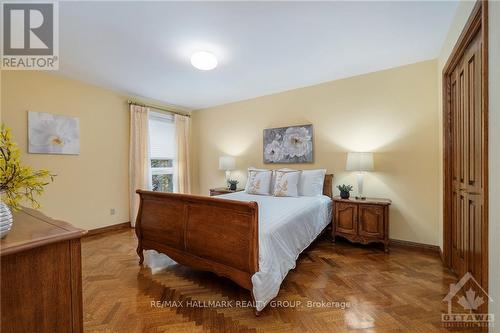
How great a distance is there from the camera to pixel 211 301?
72.1 inches

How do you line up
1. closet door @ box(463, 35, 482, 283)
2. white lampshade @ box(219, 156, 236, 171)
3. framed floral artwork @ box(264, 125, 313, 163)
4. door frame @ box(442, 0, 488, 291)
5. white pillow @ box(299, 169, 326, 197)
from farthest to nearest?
white lampshade @ box(219, 156, 236, 171) → framed floral artwork @ box(264, 125, 313, 163) → white pillow @ box(299, 169, 326, 197) → closet door @ box(463, 35, 482, 283) → door frame @ box(442, 0, 488, 291)

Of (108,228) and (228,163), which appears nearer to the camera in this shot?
(108,228)

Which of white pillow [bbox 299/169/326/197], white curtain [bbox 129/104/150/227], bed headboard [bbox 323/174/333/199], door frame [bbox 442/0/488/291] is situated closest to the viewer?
door frame [bbox 442/0/488/291]

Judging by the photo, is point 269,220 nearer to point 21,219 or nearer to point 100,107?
point 21,219

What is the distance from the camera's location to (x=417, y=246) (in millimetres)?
2896

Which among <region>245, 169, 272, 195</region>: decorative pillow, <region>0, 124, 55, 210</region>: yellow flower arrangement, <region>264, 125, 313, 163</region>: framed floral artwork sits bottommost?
<region>245, 169, 272, 195</region>: decorative pillow

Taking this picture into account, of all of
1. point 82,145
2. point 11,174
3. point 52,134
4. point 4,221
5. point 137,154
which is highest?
point 52,134

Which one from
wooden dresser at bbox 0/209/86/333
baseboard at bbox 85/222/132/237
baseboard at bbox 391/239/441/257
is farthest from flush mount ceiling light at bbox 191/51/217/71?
baseboard at bbox 391/239/441/257

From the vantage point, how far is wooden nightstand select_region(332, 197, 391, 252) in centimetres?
279

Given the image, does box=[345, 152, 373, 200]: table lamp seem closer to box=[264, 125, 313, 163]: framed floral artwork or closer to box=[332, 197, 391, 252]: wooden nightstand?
box=[332, 197, 391, 252]: wooden nightstand

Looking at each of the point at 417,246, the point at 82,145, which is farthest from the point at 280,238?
the point at 82,145

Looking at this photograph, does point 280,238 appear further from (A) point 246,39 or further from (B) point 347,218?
(A) point 246,39

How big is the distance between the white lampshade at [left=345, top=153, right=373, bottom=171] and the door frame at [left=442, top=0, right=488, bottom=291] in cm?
76

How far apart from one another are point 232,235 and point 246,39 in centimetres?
199
